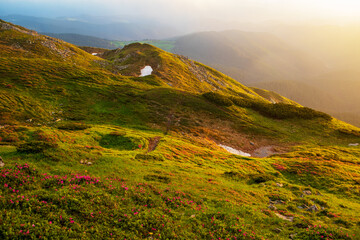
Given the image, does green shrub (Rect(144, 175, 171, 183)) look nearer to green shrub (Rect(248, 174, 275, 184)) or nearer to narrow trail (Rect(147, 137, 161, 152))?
narrow trail (Rect(147, 137, 161, 152))

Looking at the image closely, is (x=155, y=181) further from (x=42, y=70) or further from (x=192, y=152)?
(x=42, y=70)

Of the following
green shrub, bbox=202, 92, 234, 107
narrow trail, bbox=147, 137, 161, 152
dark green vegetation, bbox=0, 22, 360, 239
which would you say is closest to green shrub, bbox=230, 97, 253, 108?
dark green vegetation, bbox=0, 22, 360, 239

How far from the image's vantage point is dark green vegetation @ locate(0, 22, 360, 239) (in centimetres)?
1305

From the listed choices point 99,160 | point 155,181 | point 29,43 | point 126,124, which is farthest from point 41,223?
point 29,43

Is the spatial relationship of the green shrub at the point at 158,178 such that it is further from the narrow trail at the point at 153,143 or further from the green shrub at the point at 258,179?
the green shrub at the point at 258,179

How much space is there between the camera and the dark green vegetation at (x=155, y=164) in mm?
13047

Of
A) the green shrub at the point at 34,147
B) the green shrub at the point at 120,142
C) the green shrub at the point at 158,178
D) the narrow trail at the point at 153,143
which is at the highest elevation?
the green shrub at the point at 34,147

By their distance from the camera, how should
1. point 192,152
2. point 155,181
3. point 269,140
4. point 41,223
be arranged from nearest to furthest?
1. point 41,223
2. point 155,181
3. point 192,152
4. point 269,140

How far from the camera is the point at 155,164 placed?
93.3 feet

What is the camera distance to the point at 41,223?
34.9 feet

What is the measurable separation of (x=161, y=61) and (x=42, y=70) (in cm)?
7583

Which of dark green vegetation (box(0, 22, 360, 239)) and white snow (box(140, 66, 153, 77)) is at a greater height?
white snow (box(140, 66, 153, 77))

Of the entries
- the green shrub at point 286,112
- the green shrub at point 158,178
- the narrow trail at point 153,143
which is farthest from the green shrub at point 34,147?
the green shrub at point 286,112

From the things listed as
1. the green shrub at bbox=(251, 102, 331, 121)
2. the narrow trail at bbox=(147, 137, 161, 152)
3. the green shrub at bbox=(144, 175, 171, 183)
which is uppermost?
the green shrub at bbox=(251, 102, 331, 121)
